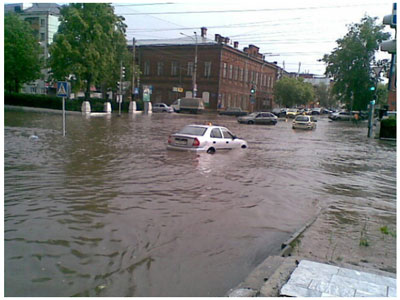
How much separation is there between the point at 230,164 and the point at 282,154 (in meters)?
4.64

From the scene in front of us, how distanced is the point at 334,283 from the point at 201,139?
1054 centimetres

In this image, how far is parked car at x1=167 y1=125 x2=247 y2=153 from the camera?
565 inches

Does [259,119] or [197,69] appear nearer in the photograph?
[259,119]

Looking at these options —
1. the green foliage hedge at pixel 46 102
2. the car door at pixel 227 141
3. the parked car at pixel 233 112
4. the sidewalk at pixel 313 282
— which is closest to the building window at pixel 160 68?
the parked car at pixel 233 112

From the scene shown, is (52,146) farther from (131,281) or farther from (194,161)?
(131,281)

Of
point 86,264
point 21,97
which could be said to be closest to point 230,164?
point 86,264

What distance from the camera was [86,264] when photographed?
4965 millimetres

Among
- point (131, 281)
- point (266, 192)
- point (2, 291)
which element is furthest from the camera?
point (266, 192)

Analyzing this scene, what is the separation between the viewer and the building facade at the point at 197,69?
61.3 metres

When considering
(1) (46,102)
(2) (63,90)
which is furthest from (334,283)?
(1) (46,102)

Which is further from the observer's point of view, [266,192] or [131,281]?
[266,192]

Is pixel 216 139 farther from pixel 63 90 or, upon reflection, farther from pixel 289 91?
pixel 289 91

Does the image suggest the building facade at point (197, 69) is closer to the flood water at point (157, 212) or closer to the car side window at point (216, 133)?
the car side window at point (216, 133)

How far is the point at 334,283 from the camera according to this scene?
4086 millimetres
